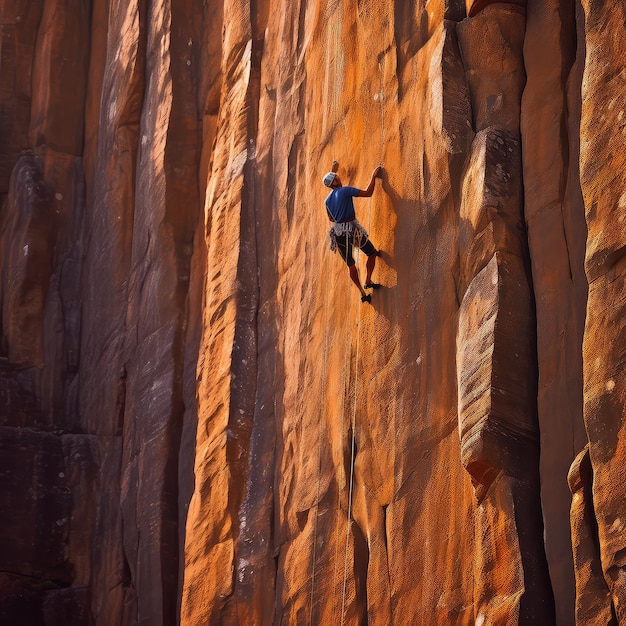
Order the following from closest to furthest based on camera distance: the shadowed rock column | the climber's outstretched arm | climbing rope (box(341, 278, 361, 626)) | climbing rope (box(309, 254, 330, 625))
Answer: the shadowed rock column → climbing rope (box(341, 278, 361, 626)) → the climber's outstretched arm → climbing rope (box(309, 254, 330, 625))

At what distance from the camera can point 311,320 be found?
16.5 m

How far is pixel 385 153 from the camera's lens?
15.5m

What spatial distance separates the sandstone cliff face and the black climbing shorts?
24 centimetres

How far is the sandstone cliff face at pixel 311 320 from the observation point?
474 inches

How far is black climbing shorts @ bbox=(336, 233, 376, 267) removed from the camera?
49.4 ft

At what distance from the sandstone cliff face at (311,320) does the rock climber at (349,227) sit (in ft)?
0.72

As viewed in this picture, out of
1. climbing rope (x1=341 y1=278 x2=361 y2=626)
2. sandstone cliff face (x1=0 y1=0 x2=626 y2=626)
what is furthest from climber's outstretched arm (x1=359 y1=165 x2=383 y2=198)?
climbing rope (x1=341 y1=278 x2=361 y2=626)

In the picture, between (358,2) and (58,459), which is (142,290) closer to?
(58,459)

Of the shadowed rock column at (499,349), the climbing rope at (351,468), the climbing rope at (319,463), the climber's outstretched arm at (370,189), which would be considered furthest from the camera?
the climbing rope at (319,463)

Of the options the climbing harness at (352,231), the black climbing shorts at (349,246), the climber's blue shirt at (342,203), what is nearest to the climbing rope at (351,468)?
the black climbing shorts at (349,246)

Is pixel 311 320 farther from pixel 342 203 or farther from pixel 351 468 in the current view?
pixel 351 468

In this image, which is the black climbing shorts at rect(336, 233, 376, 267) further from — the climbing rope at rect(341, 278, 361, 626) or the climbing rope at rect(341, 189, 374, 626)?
the climbing rope at rect(341, 278, 361, 626)

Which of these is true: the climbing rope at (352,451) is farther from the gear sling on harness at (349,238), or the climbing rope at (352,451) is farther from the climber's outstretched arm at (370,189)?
the climber's outstretched arm at (370,189)

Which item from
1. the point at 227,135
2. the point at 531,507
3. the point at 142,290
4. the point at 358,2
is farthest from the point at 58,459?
the point at 531,507
